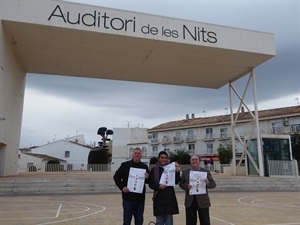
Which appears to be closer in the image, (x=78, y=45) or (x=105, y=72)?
(x=78, y=45)

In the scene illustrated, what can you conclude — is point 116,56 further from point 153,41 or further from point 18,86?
point 18,86

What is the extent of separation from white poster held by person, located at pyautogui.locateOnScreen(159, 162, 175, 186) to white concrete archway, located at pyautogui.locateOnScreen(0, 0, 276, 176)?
12650 millimetres

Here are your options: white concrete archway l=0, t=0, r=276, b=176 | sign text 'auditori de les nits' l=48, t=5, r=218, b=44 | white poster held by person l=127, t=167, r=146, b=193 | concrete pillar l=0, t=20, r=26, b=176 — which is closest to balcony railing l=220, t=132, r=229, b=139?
white concrete archway l=0, t=0, r=276, b=176

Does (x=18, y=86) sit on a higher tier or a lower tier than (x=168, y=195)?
higher

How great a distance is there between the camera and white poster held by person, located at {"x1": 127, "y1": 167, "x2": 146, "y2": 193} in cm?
463

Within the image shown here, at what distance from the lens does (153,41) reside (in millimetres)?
17203

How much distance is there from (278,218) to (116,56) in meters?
14.3

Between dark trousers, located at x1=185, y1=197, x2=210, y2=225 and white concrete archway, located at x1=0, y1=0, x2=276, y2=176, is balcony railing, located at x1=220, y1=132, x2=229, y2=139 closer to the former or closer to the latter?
white concrete archway, located at x1=0, y1=0, x2=276, y2=176

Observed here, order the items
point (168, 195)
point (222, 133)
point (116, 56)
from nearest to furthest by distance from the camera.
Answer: point (168, 195), point (116, 56), point (222, 133)

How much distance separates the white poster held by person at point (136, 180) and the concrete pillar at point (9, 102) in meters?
12.2

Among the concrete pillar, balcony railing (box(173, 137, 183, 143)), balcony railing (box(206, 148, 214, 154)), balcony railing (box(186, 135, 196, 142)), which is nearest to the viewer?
the concrete pillar

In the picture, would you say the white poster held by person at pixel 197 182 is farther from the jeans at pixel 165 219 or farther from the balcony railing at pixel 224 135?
the balcony railing at pixel 224 135

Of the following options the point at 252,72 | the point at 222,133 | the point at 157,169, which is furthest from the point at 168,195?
the point at 222,133

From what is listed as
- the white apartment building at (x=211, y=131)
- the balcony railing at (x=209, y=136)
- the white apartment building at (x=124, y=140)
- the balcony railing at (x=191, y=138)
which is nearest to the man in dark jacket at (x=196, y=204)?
the white apartment building at (x=211, y=131)
